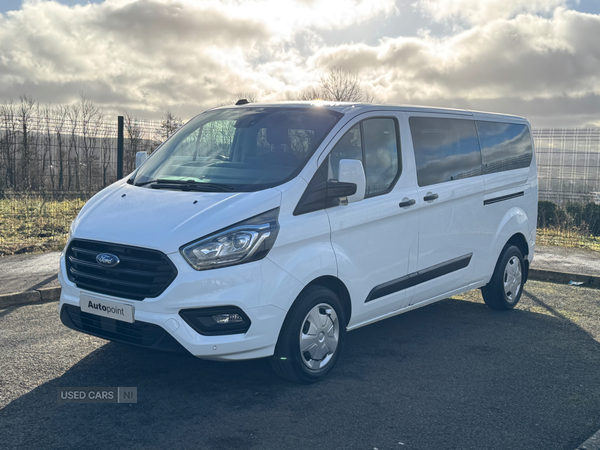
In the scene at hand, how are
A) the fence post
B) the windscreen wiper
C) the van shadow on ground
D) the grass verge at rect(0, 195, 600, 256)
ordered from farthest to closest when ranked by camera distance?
the fence post < the grass verge at rect(0, 195, 600, 256) < the windscreen wiper < the van shadow on ground

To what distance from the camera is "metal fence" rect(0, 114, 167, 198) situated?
671 inches

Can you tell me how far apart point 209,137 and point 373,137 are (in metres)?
1.44

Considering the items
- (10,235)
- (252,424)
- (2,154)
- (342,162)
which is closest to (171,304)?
(252,424)

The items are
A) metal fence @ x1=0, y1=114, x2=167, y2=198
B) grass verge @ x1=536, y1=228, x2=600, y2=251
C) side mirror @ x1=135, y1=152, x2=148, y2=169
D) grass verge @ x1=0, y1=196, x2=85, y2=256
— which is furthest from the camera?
metal fence @ x1=0, y1=114, x2=167, y2=198

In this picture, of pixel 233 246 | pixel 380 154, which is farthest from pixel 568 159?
pixel 233 246

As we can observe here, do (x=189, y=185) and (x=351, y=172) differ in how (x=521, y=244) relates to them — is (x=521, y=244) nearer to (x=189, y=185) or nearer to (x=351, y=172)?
(x=351, y=172)

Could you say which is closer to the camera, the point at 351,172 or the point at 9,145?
the point at 351,172

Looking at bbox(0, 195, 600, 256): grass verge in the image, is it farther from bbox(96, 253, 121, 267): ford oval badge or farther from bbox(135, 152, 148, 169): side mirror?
bbox(96, 253, 121, 267): ford oval badge

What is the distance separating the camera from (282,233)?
4035 mm

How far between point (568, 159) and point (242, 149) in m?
19.1

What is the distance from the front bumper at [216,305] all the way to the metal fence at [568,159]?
17609 millimetres

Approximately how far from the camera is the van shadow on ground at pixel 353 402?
354 cm

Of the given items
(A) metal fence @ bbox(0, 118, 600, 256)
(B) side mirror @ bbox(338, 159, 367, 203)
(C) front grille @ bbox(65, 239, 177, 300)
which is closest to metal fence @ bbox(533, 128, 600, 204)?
(A) metal fence @ bbox(0, 118, 600, 256)

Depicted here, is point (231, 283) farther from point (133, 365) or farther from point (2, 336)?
point (2, 336)
